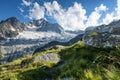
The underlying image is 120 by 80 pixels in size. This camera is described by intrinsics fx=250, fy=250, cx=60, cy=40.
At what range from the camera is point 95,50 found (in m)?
14.0

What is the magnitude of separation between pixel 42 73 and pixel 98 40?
396 cm

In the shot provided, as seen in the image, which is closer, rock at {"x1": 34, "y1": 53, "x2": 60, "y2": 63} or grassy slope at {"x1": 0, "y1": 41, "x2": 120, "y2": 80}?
grassy slope at {"x1": 0, "y1": 41, "x2": 120, "y2": 80}

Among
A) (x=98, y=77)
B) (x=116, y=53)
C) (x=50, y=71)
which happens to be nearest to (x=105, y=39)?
(x=116, y=53)

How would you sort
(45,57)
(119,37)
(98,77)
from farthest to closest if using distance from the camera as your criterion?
(45,57) < (119,37) < (98,77)

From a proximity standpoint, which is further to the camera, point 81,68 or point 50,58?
point 50,58

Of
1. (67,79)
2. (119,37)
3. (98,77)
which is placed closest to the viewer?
(98,77)

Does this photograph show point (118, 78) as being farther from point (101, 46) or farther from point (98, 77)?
point (101, 46)

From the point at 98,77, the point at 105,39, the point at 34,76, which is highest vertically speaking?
the point at 105,39

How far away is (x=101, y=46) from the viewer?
1345 cm

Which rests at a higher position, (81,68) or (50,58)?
(81,68)

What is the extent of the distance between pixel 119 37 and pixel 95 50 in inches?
76.8

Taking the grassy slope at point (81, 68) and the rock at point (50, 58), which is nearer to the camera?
the grassy slope at point (81, 68)

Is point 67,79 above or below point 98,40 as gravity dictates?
below

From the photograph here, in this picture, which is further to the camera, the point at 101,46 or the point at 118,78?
the point at 101,46
